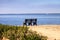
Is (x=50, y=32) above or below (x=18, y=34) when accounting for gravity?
below

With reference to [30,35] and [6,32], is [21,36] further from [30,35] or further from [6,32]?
[6,32]

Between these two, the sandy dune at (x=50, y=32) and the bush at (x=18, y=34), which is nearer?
the bush at (x=18, y=34)

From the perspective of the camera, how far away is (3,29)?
12570mm

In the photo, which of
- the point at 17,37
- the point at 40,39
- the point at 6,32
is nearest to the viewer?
the point at 40,39

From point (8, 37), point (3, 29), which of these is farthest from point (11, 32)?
point (3, 29)

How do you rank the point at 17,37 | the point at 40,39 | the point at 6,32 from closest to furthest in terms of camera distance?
the point at 40,39, the point at 17,37, the point at 6,32

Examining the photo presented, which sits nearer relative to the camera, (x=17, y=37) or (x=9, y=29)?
(x=17, y=37)

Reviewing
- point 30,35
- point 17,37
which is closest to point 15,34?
point 17,37

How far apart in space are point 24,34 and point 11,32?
2.98 ft

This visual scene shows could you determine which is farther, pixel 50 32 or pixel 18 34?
pixel 50 32

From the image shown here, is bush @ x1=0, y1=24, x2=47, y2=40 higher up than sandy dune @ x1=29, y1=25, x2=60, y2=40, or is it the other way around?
bush @ x1=0, y1=24, x2=47, y2=40

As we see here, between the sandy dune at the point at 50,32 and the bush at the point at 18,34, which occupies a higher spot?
the bush at the point at 18,34

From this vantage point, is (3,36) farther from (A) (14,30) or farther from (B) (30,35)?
(B) (30,35)

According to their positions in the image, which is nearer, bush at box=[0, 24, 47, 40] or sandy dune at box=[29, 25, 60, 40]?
bush at box=[0, 24, 47, 40]
